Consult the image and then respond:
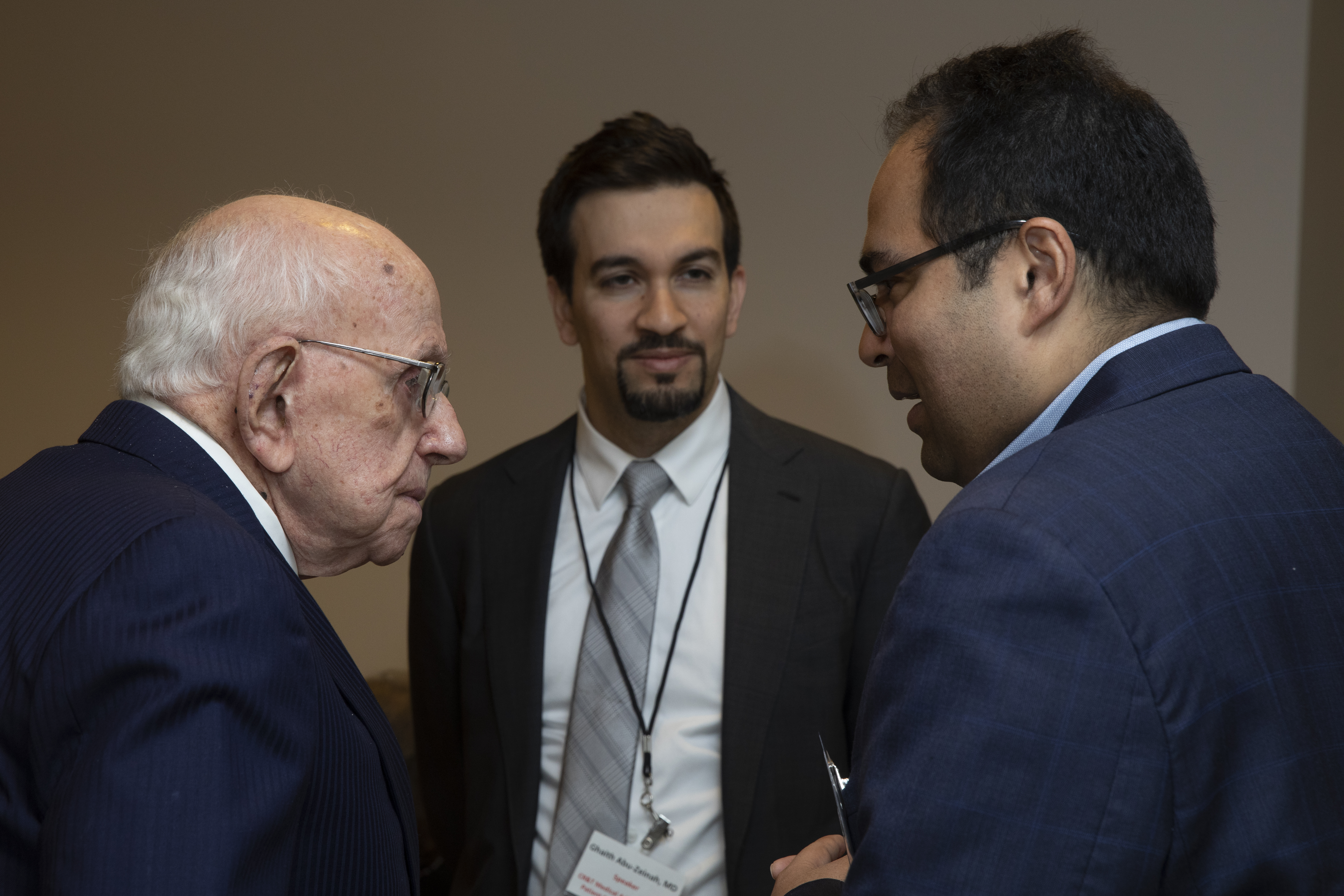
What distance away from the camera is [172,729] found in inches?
33.5

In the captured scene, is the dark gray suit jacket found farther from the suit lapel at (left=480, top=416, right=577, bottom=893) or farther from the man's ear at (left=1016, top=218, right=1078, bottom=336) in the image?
the man's ear at (left=1016, top=218, right=1078, bottom=336)

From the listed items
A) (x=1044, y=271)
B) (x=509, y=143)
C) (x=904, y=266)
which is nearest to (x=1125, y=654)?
(x=1044, y=271)

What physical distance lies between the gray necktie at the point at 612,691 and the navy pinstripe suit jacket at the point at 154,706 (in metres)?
0.87

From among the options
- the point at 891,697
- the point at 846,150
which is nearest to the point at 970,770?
the point at 891,697

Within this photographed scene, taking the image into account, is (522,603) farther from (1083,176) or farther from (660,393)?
(1083,176)

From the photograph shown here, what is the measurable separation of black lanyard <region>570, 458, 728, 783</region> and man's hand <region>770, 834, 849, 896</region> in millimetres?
668

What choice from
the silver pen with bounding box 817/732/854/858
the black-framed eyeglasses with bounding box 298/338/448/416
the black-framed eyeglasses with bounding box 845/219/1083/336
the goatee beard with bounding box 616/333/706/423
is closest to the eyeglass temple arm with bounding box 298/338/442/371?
the black-framed eyeglasses with bounding box 298/338/448/416

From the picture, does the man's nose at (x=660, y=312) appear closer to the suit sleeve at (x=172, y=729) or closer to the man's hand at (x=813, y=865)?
the man's hand at (x=813, y=865)

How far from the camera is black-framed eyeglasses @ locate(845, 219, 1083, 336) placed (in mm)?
1137

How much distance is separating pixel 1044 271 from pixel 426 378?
759mm

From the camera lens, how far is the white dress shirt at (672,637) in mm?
1927

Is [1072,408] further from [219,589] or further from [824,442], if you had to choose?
[824,442]

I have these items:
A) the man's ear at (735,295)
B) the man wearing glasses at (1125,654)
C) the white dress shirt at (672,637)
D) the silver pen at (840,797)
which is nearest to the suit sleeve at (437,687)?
the white dress shirt at (672,637)

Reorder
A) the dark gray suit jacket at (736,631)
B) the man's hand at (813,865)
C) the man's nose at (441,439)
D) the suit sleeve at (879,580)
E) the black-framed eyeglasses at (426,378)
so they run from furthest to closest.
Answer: the suit sleeve at (879,580) < the dark gray suit jacket at (736,631) < the man's nose at (441,439) < the black-framed eyeglasses at (426,378) < the man's hand at (813,865)
